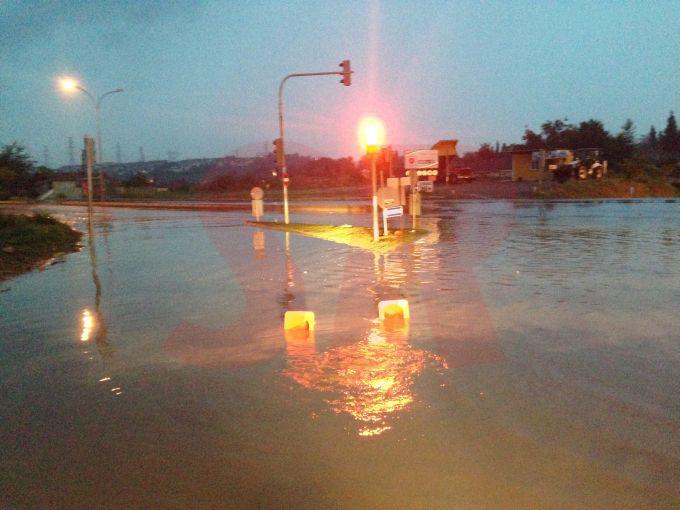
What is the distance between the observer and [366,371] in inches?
312

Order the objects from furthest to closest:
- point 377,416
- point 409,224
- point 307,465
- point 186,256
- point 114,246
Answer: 1. point 409,224
2. point 114,246
3. point 186,256
4. point 377,416
5. point 307,465

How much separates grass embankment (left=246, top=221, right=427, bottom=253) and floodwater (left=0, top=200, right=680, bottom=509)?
6.73 meters

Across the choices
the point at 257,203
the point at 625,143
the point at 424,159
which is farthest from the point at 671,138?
the point at 257,203

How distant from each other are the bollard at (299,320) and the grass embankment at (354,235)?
35.0 ft

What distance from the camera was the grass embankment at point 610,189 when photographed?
58.1m

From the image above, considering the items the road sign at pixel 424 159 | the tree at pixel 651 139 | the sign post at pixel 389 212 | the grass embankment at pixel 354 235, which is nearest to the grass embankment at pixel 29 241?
the grass embankment at pixel 354 235

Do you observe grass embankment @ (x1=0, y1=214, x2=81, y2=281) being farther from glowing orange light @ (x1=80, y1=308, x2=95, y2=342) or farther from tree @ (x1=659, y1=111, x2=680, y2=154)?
tree @ (x1=659, y1=111, x2=680, y2=154)

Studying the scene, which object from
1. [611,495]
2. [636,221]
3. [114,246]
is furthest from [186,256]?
[636,221]

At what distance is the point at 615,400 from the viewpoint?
6.80 metres

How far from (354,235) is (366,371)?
1862cm

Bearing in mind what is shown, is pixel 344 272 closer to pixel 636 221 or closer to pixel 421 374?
pixel 421 374

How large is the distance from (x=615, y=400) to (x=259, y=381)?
3543 millimetres

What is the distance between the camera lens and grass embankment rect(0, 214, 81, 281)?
18.9 metres

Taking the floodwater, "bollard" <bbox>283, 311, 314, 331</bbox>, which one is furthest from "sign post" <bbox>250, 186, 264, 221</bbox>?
"bollard" <bbox>283, 311, 314, 331</bbox>
